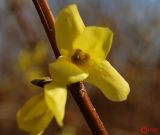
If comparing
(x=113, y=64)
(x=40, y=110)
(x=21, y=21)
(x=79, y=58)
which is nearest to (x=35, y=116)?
(x=40, y=110)

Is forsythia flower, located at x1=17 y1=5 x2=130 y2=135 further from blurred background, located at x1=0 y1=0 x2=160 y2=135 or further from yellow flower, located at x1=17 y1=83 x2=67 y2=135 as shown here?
blurred background, located at x1=0 y1=0 x2=160 y2=135

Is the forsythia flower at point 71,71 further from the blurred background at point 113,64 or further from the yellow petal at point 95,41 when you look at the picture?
the blurred background at point 113,64

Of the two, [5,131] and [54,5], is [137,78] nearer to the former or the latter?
[54,5]

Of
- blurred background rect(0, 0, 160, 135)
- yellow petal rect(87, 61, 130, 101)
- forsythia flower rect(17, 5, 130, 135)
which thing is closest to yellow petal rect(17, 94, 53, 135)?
forsythia flower rect(17, 5, 130, 135)

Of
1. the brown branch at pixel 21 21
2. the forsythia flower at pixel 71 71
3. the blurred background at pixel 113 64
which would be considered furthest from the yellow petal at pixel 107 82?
the blurred background at pixel 113 64

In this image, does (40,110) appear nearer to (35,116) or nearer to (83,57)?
(35,116)

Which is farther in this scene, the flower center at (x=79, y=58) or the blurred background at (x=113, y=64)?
the blurred background at (x=113, y=64)
